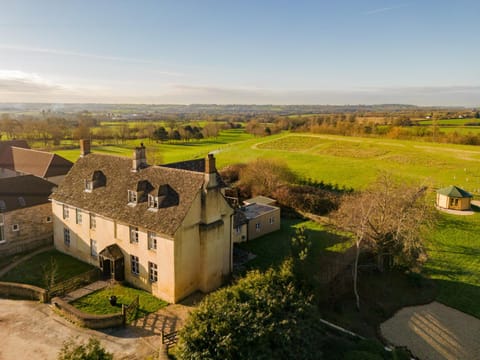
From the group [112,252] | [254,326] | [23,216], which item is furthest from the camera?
[23,216]

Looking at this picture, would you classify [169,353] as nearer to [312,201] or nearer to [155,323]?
[155,323]

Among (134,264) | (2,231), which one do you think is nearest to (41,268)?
(2,231)

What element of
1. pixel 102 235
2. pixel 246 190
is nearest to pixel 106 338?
pixel 102 235

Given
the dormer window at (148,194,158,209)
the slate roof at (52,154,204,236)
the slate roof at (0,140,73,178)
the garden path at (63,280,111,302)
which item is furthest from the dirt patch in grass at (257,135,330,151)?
the garden path at (63,280,111,302)

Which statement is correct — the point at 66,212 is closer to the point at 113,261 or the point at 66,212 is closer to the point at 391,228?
the point at 113,261

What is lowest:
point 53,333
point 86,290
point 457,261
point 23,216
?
point 457,261

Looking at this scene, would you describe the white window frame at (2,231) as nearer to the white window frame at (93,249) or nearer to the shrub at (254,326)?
the white window frame at (93,249)
